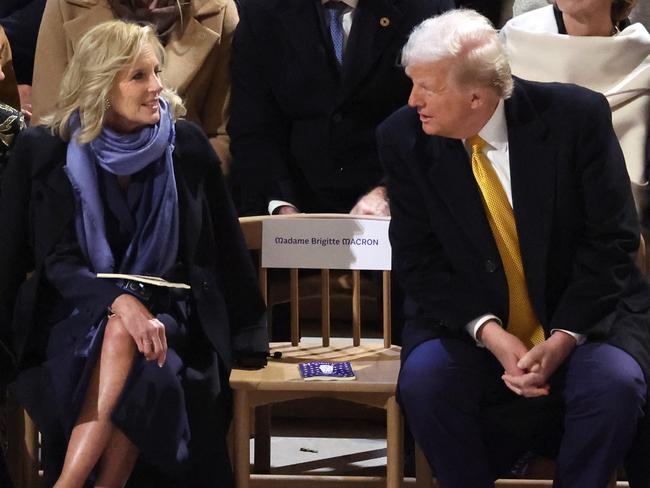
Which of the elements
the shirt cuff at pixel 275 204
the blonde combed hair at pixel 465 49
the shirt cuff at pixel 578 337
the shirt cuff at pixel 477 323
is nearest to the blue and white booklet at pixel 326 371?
the shirt cuff at pixel 477 323

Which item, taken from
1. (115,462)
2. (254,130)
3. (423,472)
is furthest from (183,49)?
(423,472)

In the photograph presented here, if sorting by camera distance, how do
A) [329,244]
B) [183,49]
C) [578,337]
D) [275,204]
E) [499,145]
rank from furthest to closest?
[183,49]
[275,204]
[329,244]
[499,145]
[578,337]

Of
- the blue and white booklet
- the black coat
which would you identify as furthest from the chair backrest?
the blue and white booklet

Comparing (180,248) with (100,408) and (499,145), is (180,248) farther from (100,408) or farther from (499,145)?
(499,145)

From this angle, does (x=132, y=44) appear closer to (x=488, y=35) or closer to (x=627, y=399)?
(x=488, y=35)

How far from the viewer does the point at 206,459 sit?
378 cm

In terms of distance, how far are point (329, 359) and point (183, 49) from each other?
1180mm

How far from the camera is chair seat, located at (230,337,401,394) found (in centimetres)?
377

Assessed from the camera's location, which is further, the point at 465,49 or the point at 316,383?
the point at 316,383

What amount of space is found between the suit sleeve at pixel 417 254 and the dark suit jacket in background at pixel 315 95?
74cm

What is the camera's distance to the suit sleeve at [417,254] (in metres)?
3.70

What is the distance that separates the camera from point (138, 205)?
387cm

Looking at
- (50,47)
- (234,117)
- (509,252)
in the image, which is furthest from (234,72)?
(509,252)

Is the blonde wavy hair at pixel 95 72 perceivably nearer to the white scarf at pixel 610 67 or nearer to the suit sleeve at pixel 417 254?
the suit sleeve at pixel 417 254
